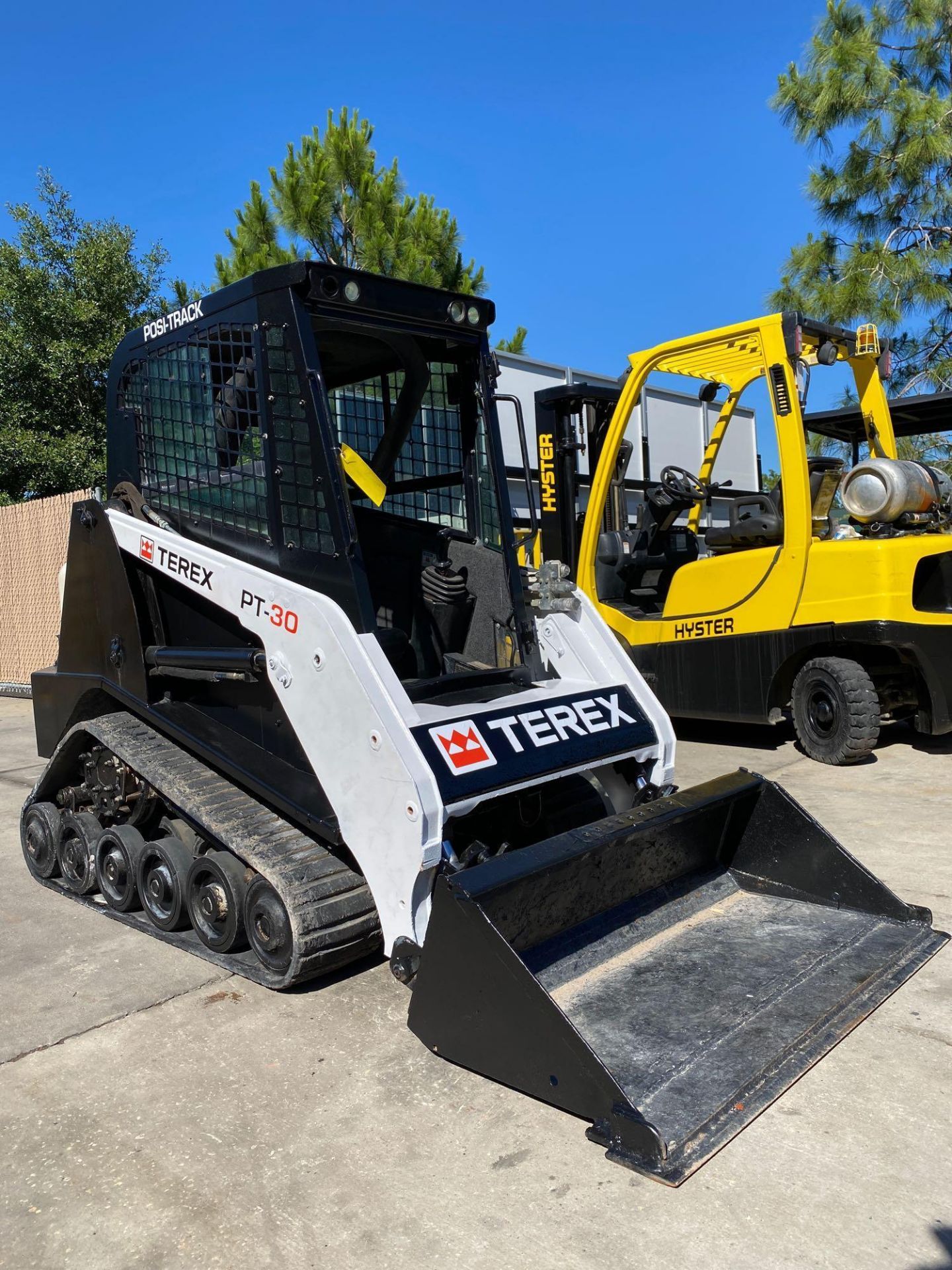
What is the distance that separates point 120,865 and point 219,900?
76 cm

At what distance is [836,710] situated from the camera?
21.0 ft

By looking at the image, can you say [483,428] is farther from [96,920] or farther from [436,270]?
[436,270]

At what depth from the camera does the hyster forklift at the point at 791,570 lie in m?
6.10

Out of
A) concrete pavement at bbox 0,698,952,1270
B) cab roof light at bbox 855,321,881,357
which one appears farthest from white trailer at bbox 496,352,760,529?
concrete pavement at bbox 0,698,952,1270

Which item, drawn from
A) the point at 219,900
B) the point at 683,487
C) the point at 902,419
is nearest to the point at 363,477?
the point at 219,900

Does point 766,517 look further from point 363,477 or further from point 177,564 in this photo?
point 177,564

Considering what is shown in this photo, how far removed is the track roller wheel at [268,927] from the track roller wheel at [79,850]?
→ 47.8 inches

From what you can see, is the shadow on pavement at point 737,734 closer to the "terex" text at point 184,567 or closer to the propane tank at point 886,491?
the propane tank at point 886,491

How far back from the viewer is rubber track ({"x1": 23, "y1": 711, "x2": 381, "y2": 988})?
3227 mm

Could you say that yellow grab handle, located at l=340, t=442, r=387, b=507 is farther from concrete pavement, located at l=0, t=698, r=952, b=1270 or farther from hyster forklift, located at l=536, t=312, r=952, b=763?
hyster forklift, located at l=536, t=312, r=952, b=763

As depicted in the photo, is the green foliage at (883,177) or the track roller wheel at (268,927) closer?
the track roller wheel at (268,927)

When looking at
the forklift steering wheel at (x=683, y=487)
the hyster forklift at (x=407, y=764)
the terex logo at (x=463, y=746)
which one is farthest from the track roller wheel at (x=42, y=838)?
the forklift steering wheel at (x=683, y=487)

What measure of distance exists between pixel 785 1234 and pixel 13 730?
363 inches

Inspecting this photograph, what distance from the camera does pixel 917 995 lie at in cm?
325
